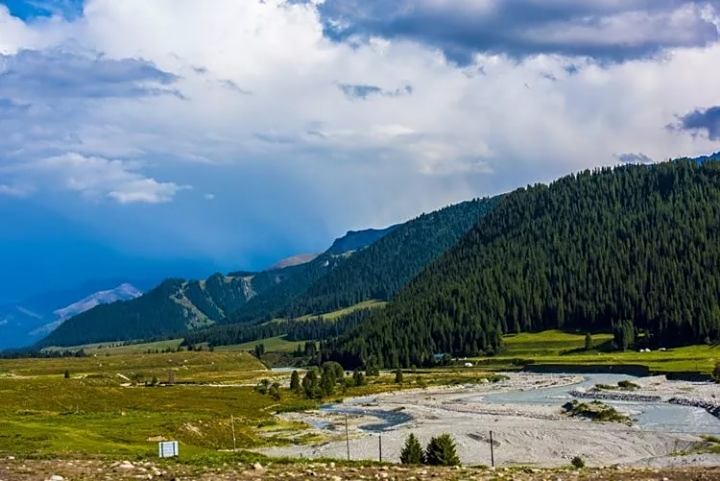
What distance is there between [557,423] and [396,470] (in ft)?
269

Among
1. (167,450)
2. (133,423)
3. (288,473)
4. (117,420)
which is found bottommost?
(133,423)

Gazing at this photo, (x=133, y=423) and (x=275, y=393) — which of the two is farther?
(x=275, y=393)

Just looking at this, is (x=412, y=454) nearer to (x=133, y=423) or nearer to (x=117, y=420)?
(x=133, y=423)

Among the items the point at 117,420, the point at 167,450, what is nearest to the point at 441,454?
the point at 167,450

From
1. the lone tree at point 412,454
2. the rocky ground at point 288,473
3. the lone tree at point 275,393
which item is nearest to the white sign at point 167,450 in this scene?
the rocky ground at point 288,473

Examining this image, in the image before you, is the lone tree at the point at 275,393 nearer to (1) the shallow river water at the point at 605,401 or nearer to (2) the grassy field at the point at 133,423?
(2) the grassy field at the point at 133,423

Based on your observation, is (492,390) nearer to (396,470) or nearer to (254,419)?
(254,419)

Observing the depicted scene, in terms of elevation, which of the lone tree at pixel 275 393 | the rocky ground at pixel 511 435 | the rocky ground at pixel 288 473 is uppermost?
the rocky ground at pixel 288 473

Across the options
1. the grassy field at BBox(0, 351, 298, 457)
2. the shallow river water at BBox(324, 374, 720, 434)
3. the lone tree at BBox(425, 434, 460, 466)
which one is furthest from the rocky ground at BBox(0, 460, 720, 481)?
the shallow river water at BBox(324, 374, 720, 434)

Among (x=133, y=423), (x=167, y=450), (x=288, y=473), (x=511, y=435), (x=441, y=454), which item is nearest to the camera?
(x=288, y=473)

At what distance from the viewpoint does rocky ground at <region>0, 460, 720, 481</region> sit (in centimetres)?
3394

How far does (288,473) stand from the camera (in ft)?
116

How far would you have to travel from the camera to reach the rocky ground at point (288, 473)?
33.9 m

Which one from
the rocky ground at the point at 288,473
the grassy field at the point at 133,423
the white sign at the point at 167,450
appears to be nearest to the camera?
the rocky ground at the point at 288,473
